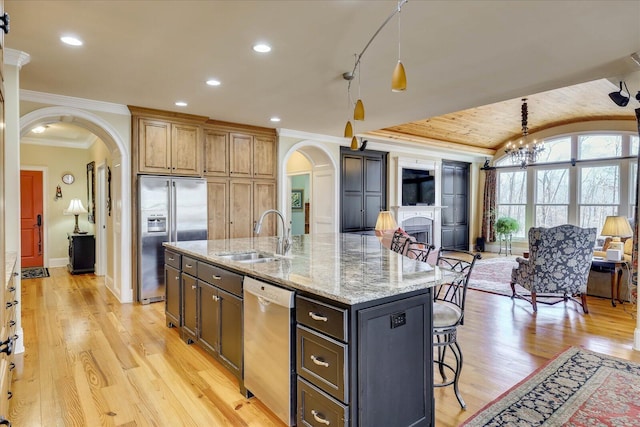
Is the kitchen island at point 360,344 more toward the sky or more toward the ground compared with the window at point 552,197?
more toward the ground

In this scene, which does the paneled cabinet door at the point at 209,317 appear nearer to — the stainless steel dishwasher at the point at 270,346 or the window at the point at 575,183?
the stainless steel dishwasher at the point at 270,346

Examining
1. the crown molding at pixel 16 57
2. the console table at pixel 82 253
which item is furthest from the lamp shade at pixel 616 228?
the console table at pixel 82 253

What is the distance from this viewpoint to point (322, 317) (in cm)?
175

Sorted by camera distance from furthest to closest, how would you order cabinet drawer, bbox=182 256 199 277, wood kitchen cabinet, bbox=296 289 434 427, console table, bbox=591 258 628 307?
1. console table, bbox=591 258 628 307
2. cabinet drawer, bbox=182 256 199 277
3. wood kitchen cabinet, bbox=296 289 434 427

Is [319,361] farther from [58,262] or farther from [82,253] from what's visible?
[58,262]

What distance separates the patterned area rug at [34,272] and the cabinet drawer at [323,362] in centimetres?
661

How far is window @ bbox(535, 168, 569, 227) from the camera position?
9.02m

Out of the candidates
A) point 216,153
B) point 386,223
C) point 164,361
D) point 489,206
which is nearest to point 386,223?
point 386,223

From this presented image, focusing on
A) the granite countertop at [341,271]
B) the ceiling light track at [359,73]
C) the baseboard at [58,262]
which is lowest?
the baseboard at [58,262]

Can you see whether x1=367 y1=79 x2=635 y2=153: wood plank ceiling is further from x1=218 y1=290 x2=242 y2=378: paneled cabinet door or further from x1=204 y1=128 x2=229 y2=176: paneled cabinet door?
x1=218 y1=290 x2=242 y2=378: paneled cabinet door

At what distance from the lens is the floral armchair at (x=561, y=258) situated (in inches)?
164

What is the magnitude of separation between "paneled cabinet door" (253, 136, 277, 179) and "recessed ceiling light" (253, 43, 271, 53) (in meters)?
3.07

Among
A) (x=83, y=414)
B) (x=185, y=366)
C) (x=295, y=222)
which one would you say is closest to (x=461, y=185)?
(x=295, y=222)

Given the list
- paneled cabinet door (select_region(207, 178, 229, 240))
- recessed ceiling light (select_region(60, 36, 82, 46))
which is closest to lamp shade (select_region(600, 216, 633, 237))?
paneled cabinet door (select_region(207, 178, 229, 240))
